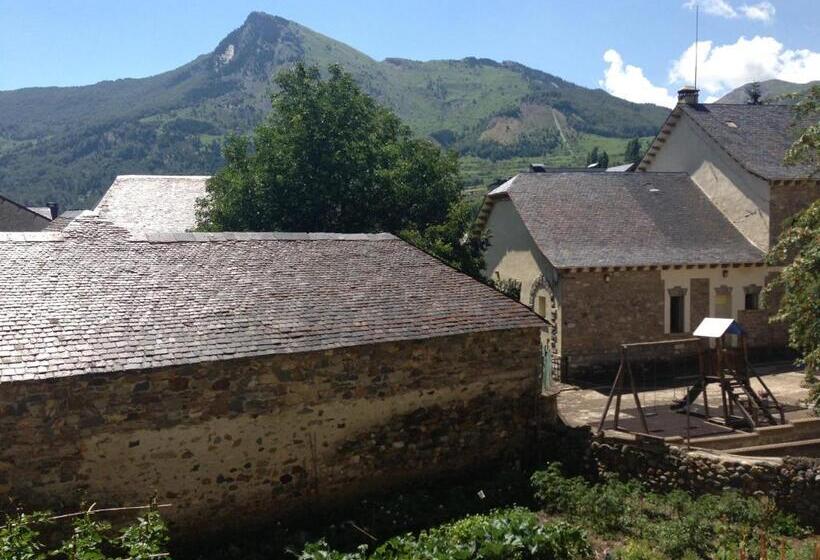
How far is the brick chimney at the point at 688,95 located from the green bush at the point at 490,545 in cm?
2434

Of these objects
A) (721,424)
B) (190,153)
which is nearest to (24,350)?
(721,424)

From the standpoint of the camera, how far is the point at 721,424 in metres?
15.2

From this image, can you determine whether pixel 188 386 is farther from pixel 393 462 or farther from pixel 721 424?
pixel 721 424

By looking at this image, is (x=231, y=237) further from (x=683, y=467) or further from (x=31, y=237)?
(x=683, y=467)

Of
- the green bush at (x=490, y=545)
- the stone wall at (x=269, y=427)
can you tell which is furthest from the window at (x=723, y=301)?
the green bush at (x=490, y=545)

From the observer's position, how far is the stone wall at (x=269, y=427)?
930 cm

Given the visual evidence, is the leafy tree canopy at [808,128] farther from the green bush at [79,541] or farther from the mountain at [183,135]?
the mountain at [183,135]

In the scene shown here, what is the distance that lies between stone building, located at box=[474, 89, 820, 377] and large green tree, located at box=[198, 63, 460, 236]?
335 cm

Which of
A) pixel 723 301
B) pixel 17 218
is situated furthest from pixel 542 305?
pixel 17 218

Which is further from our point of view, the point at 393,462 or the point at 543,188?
the point at 543,188

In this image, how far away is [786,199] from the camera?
81.1 feet

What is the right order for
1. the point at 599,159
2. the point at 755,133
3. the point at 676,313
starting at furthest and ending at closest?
the point at 599,159, the point at 755,133, the point at 676,313

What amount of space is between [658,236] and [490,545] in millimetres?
17820

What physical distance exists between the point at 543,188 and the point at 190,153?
5044 inches
